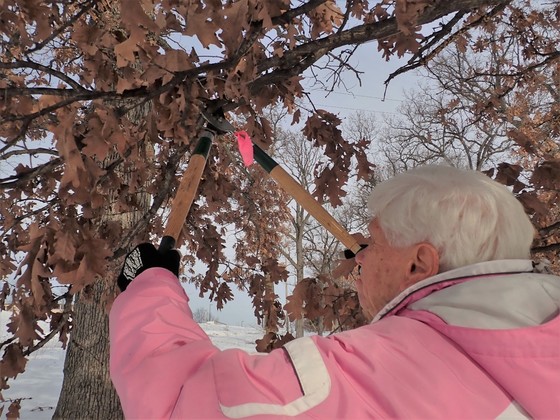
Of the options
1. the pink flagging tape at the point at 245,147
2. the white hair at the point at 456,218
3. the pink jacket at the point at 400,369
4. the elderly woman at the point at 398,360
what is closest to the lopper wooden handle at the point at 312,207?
the pink flagging tape at the point at 245,147

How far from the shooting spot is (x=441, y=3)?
1968 millimetres

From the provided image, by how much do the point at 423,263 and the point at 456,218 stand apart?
12cm

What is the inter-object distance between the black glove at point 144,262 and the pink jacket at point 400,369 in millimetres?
308

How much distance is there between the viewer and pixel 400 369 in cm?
80

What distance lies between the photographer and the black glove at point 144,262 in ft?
3.83

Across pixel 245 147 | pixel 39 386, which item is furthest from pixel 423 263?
pixel 39 386

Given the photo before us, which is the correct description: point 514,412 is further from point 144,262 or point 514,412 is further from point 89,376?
point 89,376

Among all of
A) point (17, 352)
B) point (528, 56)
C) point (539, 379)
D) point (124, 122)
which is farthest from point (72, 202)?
point (528, 56)

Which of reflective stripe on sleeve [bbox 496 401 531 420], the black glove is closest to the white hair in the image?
reflective stripe on sleeve [bbox 496 401 531 420]

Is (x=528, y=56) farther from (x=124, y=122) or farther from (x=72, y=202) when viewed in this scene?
(x=72, y=202)

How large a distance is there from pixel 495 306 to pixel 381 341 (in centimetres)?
21

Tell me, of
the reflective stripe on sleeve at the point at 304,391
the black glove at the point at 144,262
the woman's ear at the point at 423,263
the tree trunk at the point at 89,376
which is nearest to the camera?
the reflective stripe on sleeve at the point at 304,391

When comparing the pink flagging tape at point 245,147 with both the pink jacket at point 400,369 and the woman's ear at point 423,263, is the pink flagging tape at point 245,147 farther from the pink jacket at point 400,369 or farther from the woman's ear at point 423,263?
the pink jacket at point 400,369

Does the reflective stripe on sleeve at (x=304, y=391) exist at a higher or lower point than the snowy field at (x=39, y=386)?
lower
